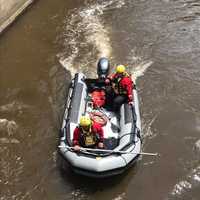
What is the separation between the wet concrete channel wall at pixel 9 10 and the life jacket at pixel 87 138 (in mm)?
7048

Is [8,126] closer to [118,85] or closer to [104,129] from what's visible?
[104,129]

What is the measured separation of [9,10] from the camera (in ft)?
51.3

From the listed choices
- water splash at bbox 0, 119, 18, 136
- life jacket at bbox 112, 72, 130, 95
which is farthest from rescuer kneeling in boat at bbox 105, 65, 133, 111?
water splash at bbox 0, 119, 18, 136

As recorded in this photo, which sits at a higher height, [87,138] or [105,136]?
[87,138]

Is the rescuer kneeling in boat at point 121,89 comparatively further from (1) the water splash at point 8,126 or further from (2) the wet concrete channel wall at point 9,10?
(2) the wet concrete channel wall at point 9,10

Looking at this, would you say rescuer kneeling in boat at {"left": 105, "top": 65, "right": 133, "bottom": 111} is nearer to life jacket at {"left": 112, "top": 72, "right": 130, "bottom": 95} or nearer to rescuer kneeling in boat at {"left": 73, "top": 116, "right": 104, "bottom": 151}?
life jacket at {"left": 112, "top": 72, "right": 130, "bottom": 95}

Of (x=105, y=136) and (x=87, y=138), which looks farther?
(x=105, y=136)

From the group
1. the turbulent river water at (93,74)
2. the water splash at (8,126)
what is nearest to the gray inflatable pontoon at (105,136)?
the turbulent river water at (93,74)

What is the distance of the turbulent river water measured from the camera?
10047 millimetres

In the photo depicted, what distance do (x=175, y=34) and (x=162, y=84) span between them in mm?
3011

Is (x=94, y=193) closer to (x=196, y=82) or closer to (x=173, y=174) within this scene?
(x=173, y=174)

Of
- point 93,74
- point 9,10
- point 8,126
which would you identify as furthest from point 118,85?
point 9,10

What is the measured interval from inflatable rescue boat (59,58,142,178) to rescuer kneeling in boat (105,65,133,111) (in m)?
0.16

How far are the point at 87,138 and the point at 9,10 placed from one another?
7773mm
